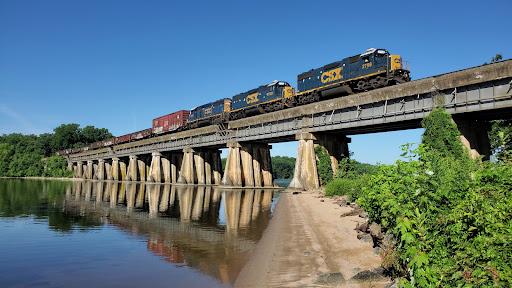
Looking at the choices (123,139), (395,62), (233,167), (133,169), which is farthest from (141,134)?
(395,62)

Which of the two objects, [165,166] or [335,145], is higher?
[335,145]

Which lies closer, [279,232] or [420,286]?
[420,286]

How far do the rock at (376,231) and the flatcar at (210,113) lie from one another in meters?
41.9

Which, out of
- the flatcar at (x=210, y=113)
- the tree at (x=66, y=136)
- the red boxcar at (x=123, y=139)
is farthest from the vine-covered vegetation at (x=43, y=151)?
the flatcar at (x=210, y=113)

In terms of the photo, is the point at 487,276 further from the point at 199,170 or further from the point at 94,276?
the point at 199,170

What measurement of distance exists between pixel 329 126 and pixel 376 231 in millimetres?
22808

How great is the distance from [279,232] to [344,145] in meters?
24.9

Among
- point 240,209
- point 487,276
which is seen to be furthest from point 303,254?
point 240,209

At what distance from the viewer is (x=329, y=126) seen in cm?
3259

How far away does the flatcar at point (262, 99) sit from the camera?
1684 inches

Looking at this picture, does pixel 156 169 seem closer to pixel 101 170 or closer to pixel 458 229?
pixel 101 170

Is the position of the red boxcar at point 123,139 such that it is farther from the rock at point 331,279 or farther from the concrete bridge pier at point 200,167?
the rock at point 331,279

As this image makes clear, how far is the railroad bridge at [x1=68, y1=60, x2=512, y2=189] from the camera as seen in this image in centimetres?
2209

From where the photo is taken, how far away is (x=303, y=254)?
10.7m
